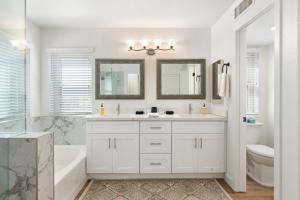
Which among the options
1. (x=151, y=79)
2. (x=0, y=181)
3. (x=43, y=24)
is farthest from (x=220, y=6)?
(x=0, y=181)

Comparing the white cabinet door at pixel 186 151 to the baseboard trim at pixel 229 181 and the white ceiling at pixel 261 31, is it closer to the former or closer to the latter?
the baseboard trim at pixel 229 181

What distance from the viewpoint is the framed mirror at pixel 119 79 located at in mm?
3713

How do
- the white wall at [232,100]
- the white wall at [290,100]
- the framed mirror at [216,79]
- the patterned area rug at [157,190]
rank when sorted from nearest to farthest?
the white wall at [290,100] → the patterned area rug at [157,190] → the white wall at [232,100] → the framed mirror at [216,79]

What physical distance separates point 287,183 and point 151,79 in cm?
253

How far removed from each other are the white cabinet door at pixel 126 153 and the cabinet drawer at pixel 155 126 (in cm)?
17

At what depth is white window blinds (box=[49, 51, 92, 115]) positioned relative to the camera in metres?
3.73

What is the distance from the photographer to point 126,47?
3752mm

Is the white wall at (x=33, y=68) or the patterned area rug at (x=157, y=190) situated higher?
the white wall at (x=33, y=68)

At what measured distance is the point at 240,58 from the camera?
2787 mm

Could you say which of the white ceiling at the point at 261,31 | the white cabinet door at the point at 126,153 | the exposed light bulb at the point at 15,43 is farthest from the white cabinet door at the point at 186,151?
Answer: the exposed light bulb at the point at 15,43

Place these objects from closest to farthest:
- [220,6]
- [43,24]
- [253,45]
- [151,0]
Result: [151,0] < [220,6] < [43,24] < [253,45]

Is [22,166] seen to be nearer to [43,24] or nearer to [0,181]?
[0,181]

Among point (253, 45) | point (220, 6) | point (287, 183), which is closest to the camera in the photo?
point (287, 183)

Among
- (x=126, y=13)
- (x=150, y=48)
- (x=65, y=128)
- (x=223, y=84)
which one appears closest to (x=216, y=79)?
(x=223, y=84)
